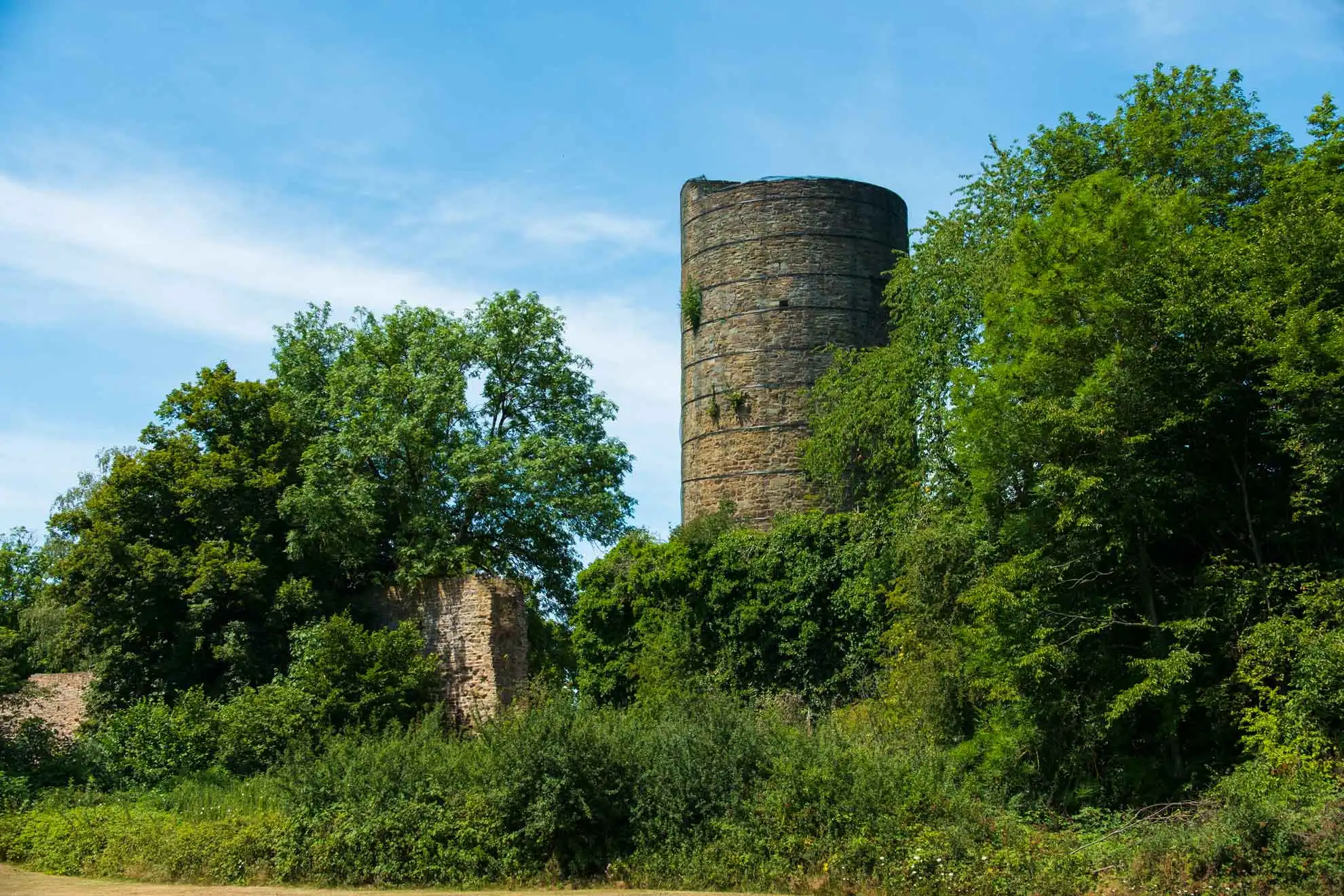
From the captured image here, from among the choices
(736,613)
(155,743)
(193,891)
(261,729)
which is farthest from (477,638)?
(193,891)

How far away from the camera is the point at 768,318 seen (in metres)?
23.3

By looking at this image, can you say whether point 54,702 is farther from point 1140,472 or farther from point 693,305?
point 1140,472

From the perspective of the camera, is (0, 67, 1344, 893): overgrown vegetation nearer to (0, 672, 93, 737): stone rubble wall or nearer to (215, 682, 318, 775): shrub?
(215, 682, 318, 775): shrub

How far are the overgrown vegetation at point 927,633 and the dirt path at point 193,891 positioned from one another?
1.36ft

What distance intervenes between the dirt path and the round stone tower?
12232mm

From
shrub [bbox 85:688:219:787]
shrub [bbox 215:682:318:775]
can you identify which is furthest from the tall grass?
shrub [bbox 215:682:318:775]

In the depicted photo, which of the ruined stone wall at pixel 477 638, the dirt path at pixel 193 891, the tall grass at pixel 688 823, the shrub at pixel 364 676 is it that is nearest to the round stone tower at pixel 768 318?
the ruined stone wall at pixel 477 638

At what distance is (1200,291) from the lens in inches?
484

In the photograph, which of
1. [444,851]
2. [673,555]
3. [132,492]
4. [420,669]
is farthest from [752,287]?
[444,851]

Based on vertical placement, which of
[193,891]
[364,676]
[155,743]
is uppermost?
[364,676]

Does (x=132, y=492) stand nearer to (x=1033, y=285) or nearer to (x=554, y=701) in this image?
(x=554, y=701)

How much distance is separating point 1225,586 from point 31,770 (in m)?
A: 15.4

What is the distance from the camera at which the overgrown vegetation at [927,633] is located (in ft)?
36.6

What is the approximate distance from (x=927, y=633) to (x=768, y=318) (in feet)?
31.1
